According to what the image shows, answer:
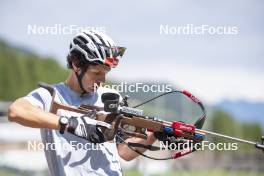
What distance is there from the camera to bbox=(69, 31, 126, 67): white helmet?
667 centimetres

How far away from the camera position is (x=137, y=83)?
9.82 metres

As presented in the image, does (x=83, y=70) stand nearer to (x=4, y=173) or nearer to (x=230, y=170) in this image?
(x=4, y=173)

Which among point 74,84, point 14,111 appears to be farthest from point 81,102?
point 14,111

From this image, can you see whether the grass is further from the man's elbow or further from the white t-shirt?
the man's elbow

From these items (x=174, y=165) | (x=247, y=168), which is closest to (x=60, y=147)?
(x=174, y=165)

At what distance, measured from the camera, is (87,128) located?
19.9 feet

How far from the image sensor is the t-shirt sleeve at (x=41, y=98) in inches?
253

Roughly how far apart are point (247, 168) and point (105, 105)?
1811cm

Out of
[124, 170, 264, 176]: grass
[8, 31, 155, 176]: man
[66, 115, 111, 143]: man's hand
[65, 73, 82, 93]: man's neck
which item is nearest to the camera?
[66, 115, 111, 143]: man's hand

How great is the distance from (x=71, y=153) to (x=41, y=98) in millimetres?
547

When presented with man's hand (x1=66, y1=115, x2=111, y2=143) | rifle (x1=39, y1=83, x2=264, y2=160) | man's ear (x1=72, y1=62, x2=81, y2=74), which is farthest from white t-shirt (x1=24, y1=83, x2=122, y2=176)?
man's hand (x1=66, y1=115, x2=111, y2=143)

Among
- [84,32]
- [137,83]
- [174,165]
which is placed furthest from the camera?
[174,165]

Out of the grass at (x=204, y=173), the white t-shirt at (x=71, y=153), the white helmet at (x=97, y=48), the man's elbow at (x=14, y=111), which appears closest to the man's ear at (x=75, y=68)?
the white helmet at (x=97, y=48)

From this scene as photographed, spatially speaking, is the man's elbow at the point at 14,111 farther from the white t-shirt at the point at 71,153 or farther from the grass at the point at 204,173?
the grass at the point at 204,173
